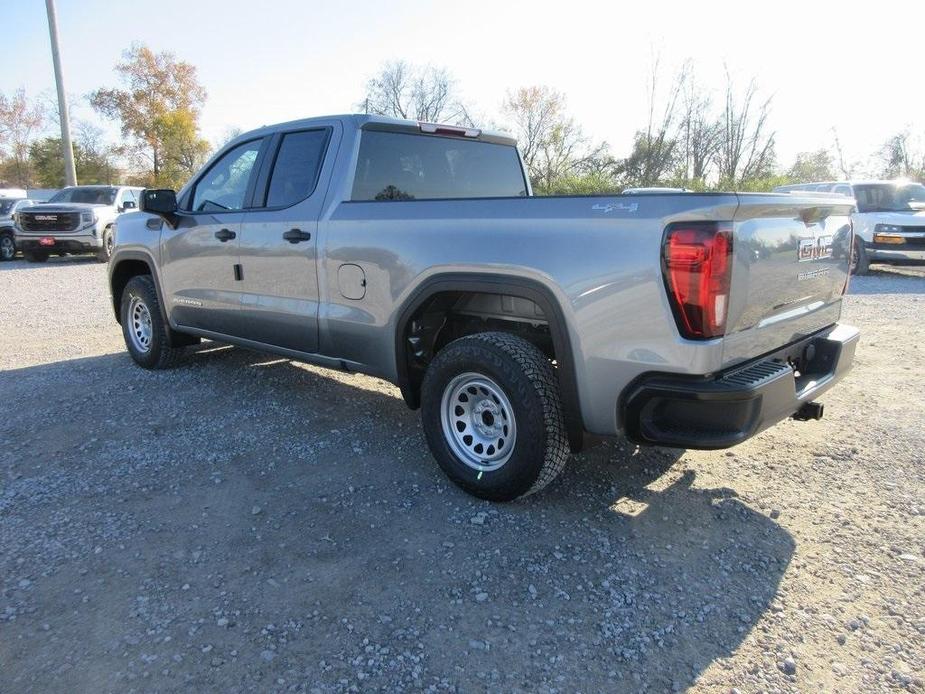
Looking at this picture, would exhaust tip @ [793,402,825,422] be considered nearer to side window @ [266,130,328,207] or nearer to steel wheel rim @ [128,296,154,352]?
side window @ [266,130,328,207]

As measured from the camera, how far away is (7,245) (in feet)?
56.7

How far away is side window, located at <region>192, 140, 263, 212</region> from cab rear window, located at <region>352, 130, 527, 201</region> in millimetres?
1014

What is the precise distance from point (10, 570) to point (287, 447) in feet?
5.25

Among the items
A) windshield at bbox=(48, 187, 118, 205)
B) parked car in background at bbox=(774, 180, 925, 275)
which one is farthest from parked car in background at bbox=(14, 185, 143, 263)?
parked car in background at bbox=(774, 180, 925, 275)

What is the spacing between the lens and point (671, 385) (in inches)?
105

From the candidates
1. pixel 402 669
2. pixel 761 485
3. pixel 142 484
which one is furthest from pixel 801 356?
pixel 142 484

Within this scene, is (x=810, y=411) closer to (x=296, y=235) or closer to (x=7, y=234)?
(x=296, y=235)

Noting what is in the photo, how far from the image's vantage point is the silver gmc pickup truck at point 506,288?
265 centimetres

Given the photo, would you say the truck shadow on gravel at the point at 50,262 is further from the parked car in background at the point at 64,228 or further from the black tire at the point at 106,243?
the black tire at the point at 106,243

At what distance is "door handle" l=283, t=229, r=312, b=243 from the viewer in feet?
13.4

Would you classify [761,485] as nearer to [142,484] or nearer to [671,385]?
[671,385]

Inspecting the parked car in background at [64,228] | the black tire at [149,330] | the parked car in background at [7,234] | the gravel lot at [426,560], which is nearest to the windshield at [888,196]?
the gravel lot at [426,560]

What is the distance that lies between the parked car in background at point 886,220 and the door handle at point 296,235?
11.1m

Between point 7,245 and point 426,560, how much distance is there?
61.8ft
